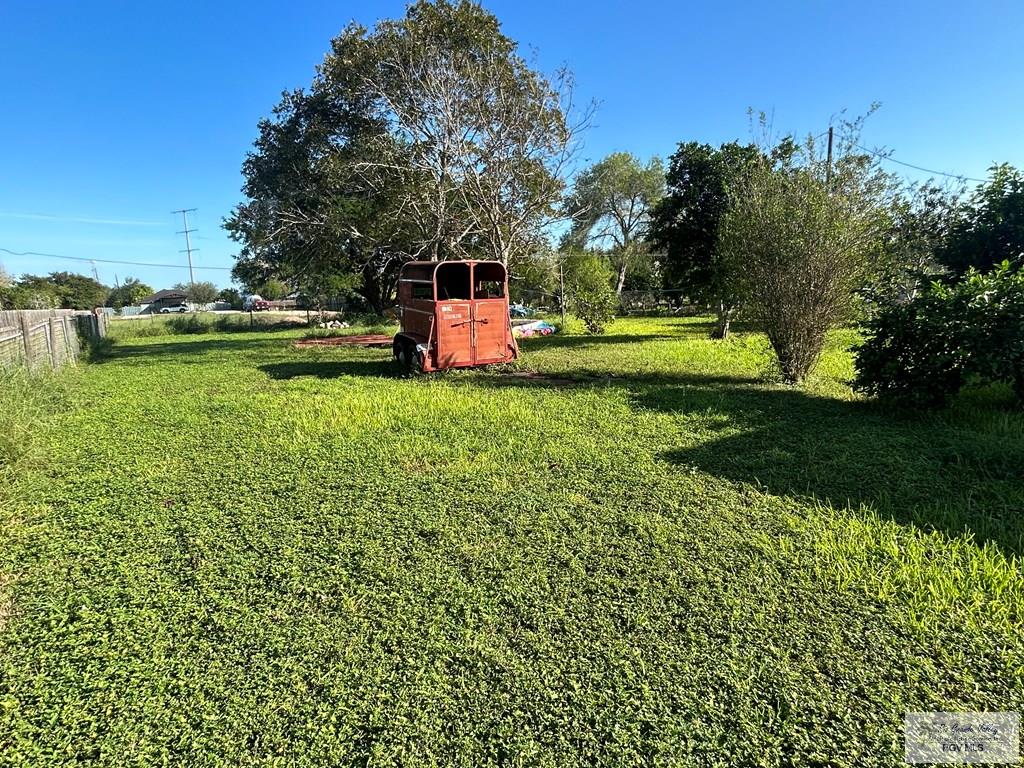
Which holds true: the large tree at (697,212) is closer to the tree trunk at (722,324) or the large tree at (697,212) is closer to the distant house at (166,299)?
the tree trunk at (722,324)

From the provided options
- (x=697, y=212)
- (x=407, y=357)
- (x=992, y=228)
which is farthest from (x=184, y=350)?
(x=992, y=228)

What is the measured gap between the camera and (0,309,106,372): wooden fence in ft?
23.5

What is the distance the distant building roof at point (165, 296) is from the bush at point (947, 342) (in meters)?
85.5

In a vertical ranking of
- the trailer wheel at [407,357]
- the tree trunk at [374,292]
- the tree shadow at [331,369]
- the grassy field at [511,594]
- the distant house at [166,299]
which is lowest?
the grassy field at [511,594]

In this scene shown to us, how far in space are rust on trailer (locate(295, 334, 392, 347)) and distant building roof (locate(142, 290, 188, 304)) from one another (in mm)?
69434

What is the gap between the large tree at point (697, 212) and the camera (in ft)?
45.7

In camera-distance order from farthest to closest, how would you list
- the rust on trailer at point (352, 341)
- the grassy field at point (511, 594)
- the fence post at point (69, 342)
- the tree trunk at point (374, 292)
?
1. the tree trunk at point (374, 292)
2. the rust on trailer at point (352, 341)
3. the fence post at point (69, 342)
4. the grassy field at point (511, 594)

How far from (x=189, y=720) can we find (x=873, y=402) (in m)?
7.11

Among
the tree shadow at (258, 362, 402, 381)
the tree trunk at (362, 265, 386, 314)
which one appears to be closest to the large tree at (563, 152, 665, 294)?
the tree trunk at (362, 265, 386, 314)

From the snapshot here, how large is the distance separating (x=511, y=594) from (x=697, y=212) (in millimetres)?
14185

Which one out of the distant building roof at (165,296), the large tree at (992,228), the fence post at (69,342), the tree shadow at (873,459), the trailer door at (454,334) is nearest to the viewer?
the tree shadow at (873,459)

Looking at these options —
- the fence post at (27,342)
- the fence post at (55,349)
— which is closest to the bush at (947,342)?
the fence post at (27,342)

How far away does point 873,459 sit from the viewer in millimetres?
4293

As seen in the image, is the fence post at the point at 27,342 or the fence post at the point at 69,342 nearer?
the fence post at the point at 27,342
